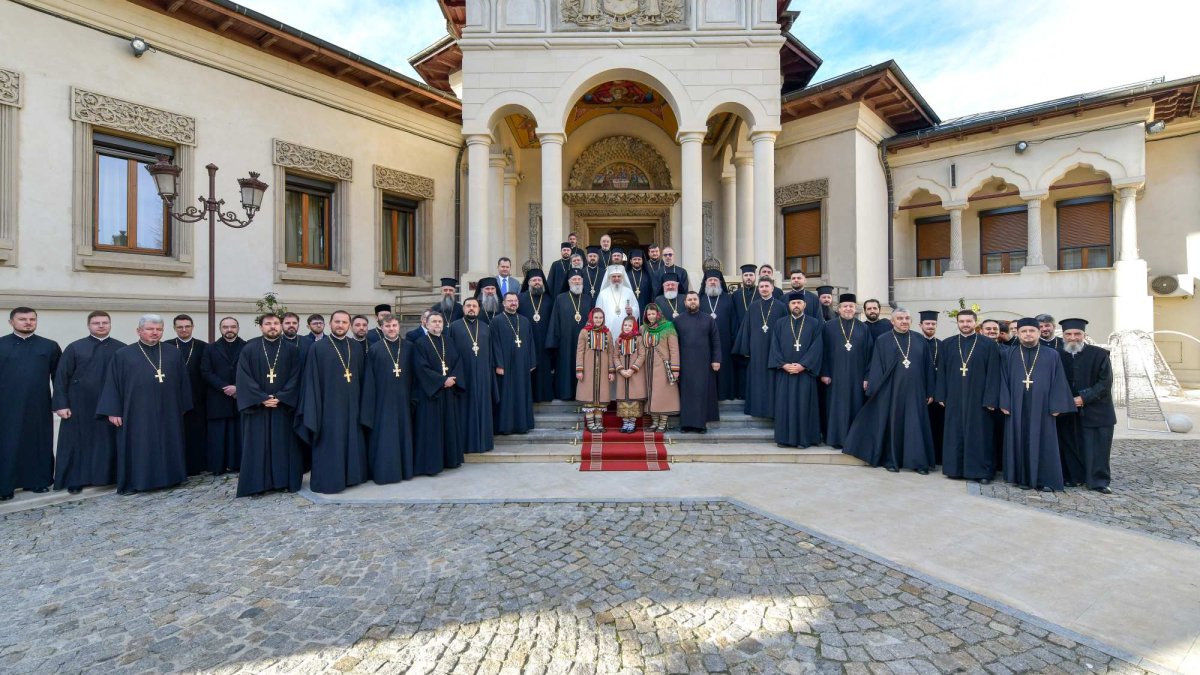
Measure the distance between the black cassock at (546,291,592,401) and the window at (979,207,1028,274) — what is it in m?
12.3

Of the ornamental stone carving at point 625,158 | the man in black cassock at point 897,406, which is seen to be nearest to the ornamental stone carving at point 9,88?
the ornamental stone carving at point 625,158

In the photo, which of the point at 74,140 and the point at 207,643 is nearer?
the point at 207,643

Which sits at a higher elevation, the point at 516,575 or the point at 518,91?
the point at 518,91

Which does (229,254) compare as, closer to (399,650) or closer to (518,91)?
(518,91)

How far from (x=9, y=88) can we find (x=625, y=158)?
10.8m

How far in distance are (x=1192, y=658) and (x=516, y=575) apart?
352 cm

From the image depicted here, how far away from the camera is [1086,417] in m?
5.32

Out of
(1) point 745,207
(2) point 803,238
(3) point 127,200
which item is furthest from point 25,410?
(2) point 803,238

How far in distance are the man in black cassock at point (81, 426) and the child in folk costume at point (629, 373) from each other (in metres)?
5.39

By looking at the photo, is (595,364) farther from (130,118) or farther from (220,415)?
(130,118)

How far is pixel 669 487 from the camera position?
5.27 metres

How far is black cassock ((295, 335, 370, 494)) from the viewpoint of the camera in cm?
524

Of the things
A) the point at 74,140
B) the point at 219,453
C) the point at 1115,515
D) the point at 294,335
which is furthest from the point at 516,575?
the point at 74,140

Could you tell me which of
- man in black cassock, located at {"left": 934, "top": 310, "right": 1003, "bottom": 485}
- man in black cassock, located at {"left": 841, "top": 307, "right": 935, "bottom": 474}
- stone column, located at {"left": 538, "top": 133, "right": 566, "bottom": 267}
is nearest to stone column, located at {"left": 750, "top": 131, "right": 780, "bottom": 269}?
stone column, located at {"left": 538, "top": 133, "right": 566, "bottom": 267}
